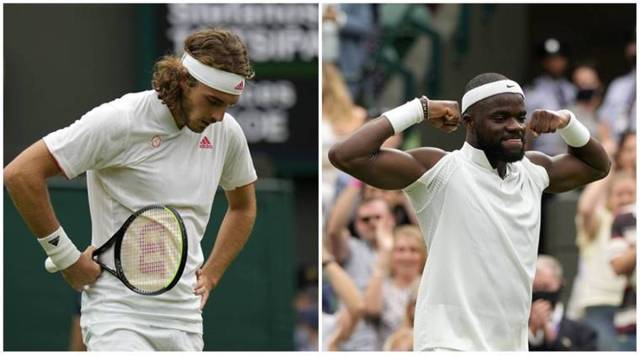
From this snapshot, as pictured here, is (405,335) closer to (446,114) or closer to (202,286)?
(202,286)

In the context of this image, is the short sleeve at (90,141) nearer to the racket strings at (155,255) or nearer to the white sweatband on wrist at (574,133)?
the racket strings at (155,255)

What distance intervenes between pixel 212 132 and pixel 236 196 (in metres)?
0.52

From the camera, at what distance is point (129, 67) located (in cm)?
1422

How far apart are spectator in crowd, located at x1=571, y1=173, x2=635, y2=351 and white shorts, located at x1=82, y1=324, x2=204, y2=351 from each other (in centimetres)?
486

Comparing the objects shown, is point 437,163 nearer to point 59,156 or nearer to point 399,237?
point 59,156

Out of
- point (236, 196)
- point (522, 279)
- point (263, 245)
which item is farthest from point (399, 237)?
point (522, 279)

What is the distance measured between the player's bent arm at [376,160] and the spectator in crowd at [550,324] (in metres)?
3.55

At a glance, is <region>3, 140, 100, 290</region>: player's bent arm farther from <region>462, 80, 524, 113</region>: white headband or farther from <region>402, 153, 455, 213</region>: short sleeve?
<region>462, 80, 524, 113</region>: white headband

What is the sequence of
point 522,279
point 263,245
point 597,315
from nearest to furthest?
1. point 522,279
2. point 263,245
3. point 597,315

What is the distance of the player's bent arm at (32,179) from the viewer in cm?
625

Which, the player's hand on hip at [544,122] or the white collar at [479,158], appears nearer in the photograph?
the white collar at [479,158]

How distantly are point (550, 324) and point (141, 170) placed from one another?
→ 395 cm

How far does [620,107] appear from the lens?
12602mm

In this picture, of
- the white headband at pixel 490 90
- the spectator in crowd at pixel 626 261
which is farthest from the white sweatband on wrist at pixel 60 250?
the spectator in crowd at pixel 626 261
